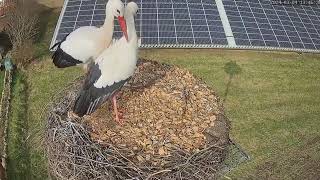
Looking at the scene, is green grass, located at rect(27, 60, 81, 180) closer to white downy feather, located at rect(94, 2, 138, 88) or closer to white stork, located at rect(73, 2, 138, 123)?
white stork, located at rect(73, 2, 138, 123)

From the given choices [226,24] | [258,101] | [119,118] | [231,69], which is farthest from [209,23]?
[119,118]

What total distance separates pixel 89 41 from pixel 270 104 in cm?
797

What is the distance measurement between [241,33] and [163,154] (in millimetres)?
9680

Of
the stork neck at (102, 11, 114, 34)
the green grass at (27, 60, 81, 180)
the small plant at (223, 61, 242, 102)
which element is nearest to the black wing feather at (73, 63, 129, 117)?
the stork neck at (102, 11, 114, 34)

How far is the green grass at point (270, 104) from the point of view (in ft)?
38.5

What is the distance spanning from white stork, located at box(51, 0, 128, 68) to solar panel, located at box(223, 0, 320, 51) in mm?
8344

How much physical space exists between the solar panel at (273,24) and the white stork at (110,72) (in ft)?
29.0

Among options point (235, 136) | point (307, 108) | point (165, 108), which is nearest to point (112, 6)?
point (165, 108)

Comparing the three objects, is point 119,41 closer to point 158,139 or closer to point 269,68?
point 158,139

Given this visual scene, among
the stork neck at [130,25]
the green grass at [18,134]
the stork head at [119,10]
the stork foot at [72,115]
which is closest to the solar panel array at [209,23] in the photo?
the green grass at [18,134]

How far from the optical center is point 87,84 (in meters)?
6.68

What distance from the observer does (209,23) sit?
1539cm

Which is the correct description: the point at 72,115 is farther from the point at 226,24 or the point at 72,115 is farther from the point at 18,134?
the point at 226,24

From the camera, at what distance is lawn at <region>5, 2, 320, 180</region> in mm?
11711
